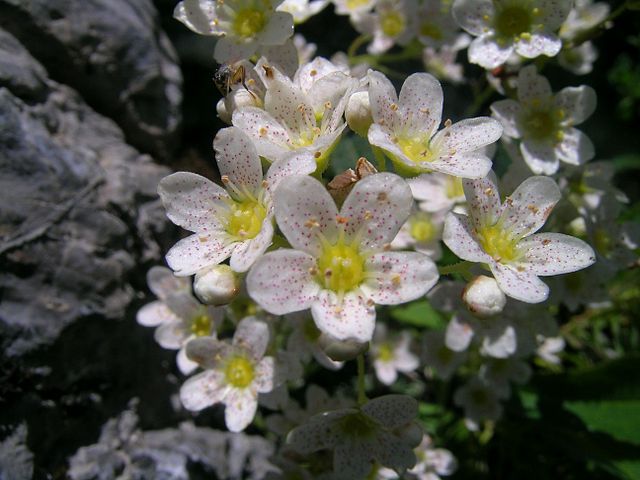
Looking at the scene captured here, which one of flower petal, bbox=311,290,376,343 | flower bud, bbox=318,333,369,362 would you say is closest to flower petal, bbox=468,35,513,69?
flower petal, bbox=311,290,376,343

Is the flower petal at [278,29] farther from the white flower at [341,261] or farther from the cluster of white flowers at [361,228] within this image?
the white flower at [341,261]

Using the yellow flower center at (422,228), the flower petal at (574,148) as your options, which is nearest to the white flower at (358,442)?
the yellow flower center at (422,228)

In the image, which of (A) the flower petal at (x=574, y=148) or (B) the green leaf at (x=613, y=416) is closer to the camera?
(A) the flower petal at (x=574, y=148)

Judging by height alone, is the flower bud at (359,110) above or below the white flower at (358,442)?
above

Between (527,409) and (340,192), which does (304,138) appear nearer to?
(340,192)

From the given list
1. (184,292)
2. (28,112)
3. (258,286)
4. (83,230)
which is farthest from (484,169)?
(28,112)

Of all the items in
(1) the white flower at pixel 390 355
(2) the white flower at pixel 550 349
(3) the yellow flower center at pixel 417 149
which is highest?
(3) the yellow flower center at pixel 417 149

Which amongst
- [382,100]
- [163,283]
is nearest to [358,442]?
[163,283]

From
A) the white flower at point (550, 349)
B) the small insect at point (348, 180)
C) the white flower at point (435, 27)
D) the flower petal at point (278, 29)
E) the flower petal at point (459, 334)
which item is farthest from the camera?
the white flower at point (435, 27)

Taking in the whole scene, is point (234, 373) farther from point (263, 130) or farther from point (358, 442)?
point (263, 130)

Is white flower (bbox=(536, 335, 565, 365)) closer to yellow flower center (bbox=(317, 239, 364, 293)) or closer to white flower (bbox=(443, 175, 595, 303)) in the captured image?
white flower (bbox=(443, 175, 595, 303))
